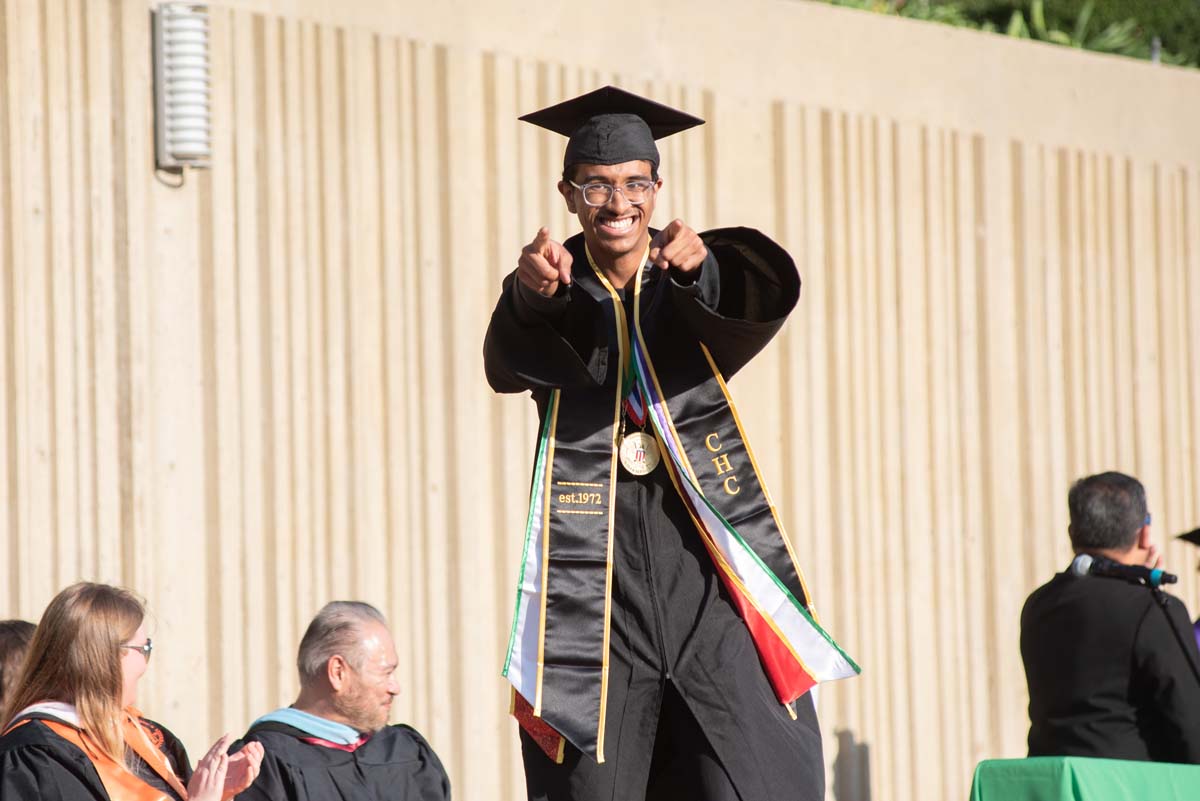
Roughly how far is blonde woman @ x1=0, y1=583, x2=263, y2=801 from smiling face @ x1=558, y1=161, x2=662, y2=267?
1.44 meters

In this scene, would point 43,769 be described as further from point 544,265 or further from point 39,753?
point 544,265

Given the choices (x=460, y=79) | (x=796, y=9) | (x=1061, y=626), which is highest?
(x=796, y=9)

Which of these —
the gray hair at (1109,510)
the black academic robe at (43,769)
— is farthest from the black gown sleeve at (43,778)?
the gray hair at (1109,510)

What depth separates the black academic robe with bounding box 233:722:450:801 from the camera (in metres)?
4.51

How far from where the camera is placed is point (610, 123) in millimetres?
2984

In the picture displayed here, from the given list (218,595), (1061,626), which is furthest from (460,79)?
(1061,626)

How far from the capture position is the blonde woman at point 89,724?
144 inches

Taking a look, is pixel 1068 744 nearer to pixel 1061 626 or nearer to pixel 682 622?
pixel 1061 626

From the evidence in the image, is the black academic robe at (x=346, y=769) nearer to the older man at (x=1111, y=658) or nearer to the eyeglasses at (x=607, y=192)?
the older man at (x=1111, y=658)

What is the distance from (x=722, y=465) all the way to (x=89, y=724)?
5.10 ft

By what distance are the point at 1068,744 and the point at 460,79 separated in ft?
9.92

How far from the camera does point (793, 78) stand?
7277 millimetres

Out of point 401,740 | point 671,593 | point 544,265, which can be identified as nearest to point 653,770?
point 671,593

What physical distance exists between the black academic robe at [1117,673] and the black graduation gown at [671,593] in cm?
199
